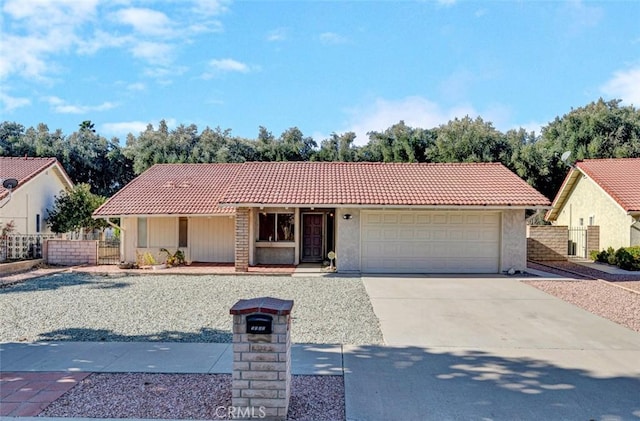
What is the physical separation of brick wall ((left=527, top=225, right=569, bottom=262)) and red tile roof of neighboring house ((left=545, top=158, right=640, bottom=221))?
1.23 meters

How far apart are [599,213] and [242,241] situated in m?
17.3

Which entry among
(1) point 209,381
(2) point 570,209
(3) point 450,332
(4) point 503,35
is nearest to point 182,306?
(1) point 209,381

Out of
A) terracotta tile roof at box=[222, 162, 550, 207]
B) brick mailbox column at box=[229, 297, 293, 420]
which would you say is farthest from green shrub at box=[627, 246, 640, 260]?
brick mailbox column at box=[229, 297, 293, 420]

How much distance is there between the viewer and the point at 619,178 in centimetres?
2117

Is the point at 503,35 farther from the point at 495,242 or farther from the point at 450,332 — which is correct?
the point at 450,332

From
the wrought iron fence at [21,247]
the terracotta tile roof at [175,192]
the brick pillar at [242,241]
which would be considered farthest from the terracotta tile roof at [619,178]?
the wrought iron fence at [21,247]

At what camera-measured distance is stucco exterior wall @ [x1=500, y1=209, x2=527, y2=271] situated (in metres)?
15.6

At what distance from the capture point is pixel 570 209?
2450cm

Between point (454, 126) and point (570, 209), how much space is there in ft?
41.8

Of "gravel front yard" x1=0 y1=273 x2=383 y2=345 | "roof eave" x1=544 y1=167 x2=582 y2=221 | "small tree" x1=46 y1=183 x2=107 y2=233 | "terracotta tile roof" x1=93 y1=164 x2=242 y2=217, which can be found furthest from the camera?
"roof eave" x1=544 y1=167 x2=582 y2=221

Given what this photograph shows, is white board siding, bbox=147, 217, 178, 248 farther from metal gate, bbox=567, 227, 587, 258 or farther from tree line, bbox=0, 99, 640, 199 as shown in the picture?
metal gate, bbox=567, 227, 587, 258

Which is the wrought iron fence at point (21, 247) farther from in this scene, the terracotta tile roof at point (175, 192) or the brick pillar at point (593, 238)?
the brick pillar at point (593, 238)

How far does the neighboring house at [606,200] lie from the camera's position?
18812 millimetres

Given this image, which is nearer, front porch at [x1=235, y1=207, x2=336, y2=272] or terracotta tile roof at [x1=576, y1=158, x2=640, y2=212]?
front porch at [x1=235, y1=207, x2=336, y2=272]
